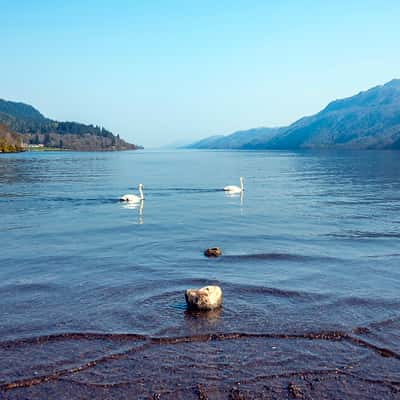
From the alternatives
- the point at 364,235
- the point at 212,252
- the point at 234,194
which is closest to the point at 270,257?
the point at 212,252

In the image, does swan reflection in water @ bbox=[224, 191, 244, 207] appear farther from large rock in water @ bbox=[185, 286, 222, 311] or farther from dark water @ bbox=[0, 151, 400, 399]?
large rock in water @ bbox=[185, 286, 222, 311]

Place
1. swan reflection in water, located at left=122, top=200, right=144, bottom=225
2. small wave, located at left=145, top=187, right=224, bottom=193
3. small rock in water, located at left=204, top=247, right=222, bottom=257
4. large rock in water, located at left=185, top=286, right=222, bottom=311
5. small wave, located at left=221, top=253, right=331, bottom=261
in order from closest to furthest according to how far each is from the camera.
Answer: large rock in water, located at left=185, top=286, right=222, bottom=311, small wave, located at left=221, top=253, right=331, bottom=261, small rock in water, located at left=204, top=247, right=222, bottom=257, swan reflection in water, located at left=122, top=200, right=144, bottom=225, small wave, located at left=145, top=187, right=224, bottom=193

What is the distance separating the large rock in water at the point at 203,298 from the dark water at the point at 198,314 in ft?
1.12

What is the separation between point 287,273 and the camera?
76.1 ft

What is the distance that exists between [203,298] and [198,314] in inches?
25.3

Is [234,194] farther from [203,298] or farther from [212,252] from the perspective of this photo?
[203,298]

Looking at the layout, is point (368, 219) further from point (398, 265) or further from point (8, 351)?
point (8, 351)

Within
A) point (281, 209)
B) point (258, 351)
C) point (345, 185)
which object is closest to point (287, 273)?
point (258, 351)

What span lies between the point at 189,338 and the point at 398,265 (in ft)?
47.8

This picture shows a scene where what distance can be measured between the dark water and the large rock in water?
343mm

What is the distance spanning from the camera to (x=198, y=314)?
57.1 feet

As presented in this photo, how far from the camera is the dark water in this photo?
12648mm

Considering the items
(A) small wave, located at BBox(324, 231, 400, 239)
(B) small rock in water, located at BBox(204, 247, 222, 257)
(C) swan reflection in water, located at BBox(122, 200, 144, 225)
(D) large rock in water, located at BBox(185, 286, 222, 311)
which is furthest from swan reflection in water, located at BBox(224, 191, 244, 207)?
(D) large rock in water, located at BBox(185, 286, 222, 311)

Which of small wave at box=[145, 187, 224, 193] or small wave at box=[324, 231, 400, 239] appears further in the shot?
small wave at box=[145, 187, 224, 193]
